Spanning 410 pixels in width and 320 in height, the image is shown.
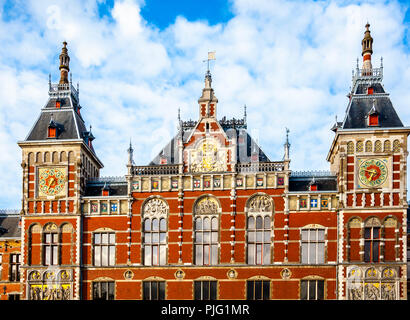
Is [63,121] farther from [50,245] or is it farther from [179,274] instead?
[179,274]

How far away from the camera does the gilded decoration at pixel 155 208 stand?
131ft

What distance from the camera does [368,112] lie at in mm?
39188

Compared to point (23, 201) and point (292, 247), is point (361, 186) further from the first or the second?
point (23, 201)

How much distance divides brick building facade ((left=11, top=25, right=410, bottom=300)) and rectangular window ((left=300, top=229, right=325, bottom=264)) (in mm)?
71

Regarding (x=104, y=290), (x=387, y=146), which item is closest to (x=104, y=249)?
(x=104, y=290)

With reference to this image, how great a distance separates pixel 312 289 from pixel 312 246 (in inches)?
113

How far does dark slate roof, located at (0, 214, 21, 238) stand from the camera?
44031 millimetres

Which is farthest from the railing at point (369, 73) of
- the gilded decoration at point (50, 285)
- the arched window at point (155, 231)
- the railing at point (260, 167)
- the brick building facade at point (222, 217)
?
the gilded decoration at point (50, 285)

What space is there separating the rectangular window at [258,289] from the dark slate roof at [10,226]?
18.6 m

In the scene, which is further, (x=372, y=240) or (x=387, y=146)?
(x=387, y=146)

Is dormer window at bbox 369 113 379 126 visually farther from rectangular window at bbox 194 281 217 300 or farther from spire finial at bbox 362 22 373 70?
rectangular window at bbox 194 281 217 300

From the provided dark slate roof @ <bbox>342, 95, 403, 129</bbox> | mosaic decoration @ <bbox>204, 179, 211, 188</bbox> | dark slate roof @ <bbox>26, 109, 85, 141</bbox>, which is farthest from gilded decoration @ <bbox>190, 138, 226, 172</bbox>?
dark slate roof @ <bbox>342, 95, 403, 129</bbox>

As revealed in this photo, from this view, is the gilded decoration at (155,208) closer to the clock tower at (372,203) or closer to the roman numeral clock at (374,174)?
the clock tower at (372,203)

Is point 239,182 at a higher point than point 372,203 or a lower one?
higher
